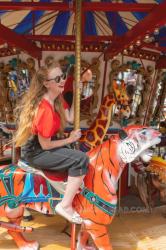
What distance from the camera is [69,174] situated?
3273mm

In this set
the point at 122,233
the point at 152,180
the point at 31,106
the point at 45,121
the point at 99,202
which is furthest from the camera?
the point at 152,180

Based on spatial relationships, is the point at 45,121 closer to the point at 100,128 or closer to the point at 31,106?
the point at 31,106

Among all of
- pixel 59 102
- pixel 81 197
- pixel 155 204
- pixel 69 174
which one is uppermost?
pixel 59 102

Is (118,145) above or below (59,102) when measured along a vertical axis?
below

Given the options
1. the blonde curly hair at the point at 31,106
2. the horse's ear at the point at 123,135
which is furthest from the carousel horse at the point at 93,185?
the blonde curly hair at the point at 31,106

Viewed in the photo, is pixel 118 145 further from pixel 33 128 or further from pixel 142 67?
pixel 142 67

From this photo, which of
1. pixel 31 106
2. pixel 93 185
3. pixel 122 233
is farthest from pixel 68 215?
pixel 122 233

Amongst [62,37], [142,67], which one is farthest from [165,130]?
[62,37]

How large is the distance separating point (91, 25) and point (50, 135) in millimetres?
3710

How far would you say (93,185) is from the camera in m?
3.49

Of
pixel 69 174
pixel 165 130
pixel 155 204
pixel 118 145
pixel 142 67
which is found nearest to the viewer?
pixel 69 174

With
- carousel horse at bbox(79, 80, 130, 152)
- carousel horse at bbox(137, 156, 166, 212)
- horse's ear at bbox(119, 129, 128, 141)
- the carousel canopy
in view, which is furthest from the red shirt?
carousel horse at bbox(137, 156, 166, 212)

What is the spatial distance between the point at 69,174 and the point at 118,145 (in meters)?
0.58

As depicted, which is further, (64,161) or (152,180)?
(152,180)
